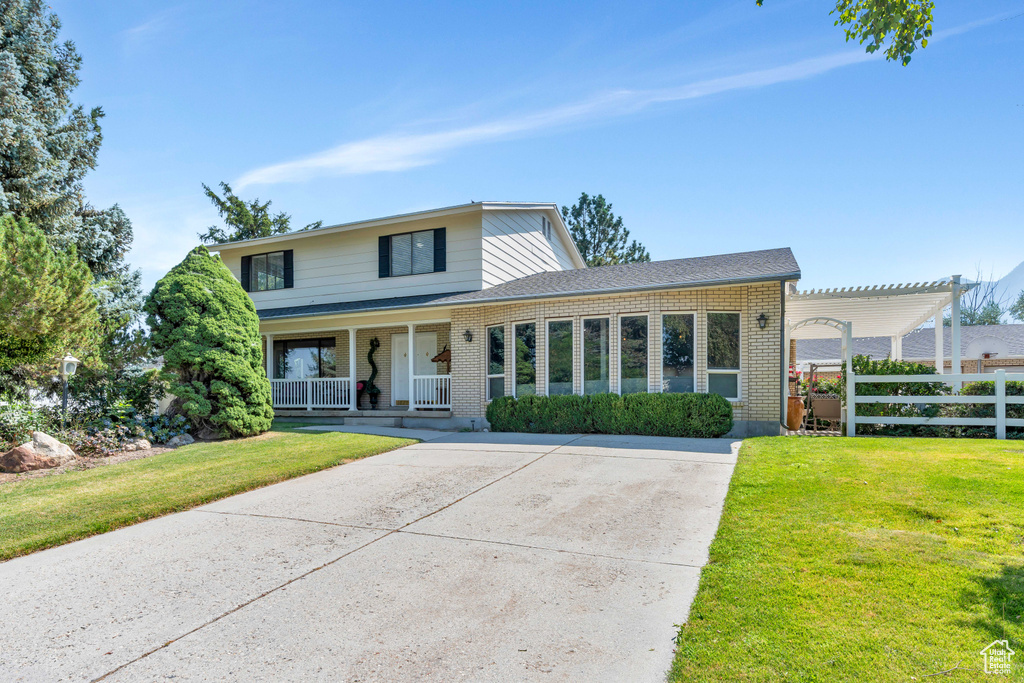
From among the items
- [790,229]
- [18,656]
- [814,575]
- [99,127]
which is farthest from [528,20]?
[790,229]

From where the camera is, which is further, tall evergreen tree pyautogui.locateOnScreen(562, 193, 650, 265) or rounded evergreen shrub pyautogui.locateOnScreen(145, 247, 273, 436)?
tall evergreen tree pyautogui.locateOnScreen(562, 193, 650, 265)

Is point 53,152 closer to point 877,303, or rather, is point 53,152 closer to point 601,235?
point 877,303

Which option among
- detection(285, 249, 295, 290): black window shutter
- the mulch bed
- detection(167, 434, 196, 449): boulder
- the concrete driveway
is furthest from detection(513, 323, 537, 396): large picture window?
detection(285, 249, 295, 290): black window shutter

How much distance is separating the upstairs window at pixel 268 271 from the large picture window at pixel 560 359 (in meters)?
9.24

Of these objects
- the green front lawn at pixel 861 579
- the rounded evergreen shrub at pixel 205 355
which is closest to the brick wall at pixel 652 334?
the green front lawn at pixel 861 579

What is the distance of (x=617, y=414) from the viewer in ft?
37.4

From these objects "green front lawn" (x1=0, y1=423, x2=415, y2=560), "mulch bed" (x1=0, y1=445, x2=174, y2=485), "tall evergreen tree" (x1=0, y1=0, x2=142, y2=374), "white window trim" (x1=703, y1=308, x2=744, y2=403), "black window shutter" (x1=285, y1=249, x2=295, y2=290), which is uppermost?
"tall evergreen tree" (x1=0, y1=0, x2=142, y2=374)

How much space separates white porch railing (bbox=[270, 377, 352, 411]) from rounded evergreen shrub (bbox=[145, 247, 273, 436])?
14.0ft

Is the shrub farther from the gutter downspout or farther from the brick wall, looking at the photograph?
the gutter downspout

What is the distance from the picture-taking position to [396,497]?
638 cm

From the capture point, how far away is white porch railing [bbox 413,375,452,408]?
1477 centimetres

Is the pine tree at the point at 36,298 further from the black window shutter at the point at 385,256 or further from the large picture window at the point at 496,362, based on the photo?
the large picture window at the point at 496,362

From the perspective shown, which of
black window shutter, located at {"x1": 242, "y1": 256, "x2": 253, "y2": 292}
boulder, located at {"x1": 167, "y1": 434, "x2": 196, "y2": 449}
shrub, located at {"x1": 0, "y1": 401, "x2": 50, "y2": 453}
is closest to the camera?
shrub, located at {"x1": 0, "y1": 401, "x2": 50, "y2": 453}

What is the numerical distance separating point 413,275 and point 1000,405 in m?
13.2
